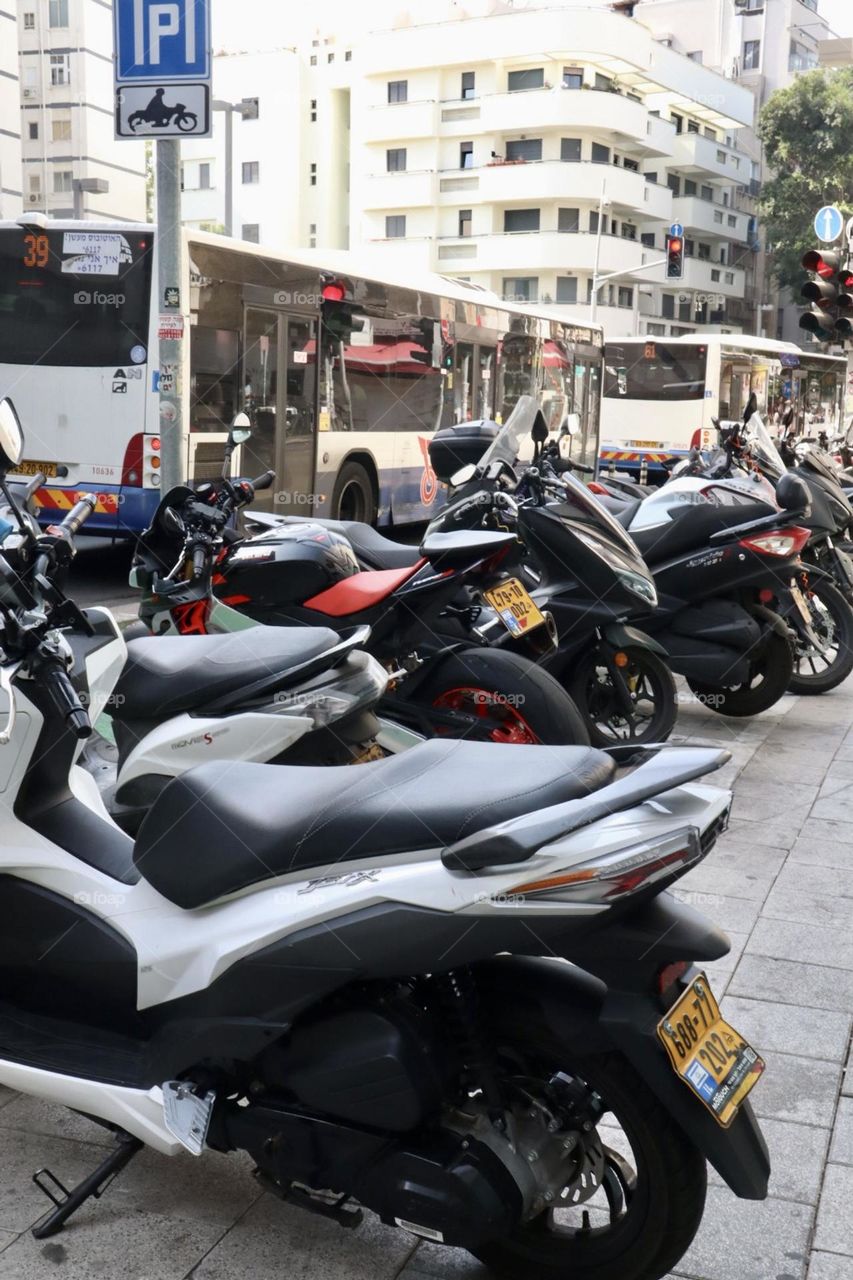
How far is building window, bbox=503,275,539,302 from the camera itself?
194ft

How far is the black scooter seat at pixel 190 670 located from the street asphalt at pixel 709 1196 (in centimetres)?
107

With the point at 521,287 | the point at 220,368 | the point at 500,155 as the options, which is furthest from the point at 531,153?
the point at 220,368

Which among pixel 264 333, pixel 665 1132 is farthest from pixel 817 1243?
pixel 264 333

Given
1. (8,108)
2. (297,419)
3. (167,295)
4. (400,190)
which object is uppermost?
(400,190)

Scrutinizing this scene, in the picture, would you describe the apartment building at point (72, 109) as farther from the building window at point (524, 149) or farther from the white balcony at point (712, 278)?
the white balcony at point (712, 278)

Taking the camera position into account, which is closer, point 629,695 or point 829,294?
point 629,695

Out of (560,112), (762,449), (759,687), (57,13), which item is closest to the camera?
(759,687)

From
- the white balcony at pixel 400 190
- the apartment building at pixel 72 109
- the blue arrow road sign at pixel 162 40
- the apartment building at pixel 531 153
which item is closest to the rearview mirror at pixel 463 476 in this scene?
the blue arrow road sign at pixel 162 40

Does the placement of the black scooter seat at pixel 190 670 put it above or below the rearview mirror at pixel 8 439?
below

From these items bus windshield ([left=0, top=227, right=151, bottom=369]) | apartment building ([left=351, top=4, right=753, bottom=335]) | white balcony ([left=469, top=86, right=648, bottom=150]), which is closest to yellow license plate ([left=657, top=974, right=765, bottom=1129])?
bus windshield ([left=0, top=227, right=151, bottom=369])

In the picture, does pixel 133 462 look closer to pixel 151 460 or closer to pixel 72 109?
pixel 151 460

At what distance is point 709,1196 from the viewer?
300 cm

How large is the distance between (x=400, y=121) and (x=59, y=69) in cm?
1422

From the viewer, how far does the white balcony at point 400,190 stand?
61.5m
